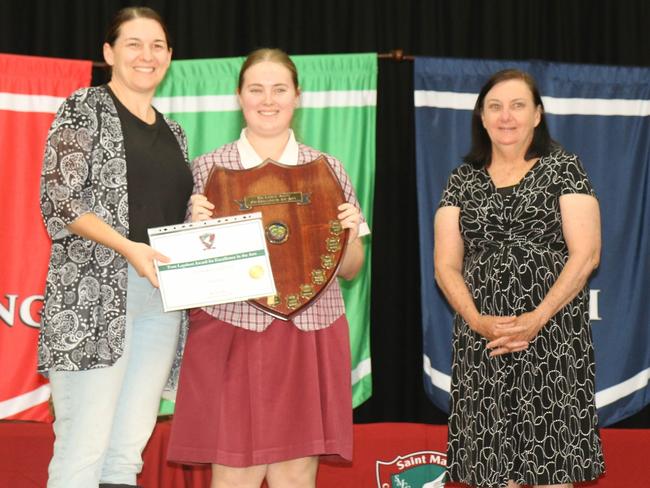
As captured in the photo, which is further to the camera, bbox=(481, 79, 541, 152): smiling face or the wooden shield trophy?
bbox=(481, 79, 541, 152): smiling face

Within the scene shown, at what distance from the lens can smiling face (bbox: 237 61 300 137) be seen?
267 centimetres

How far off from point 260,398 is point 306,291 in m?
0.35

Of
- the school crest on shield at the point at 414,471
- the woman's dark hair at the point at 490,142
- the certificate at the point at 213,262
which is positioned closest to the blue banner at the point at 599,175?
the school crest on shield at the point at 414,471

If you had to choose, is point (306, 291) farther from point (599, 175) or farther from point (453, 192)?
point (599, 175)

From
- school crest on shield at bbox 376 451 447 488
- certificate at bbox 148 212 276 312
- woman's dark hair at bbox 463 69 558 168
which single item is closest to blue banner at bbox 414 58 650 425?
school crest on shield at bbox 376 451 447 488

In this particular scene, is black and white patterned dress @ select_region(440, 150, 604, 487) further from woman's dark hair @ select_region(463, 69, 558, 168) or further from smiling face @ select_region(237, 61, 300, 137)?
smiling face @ select_region(237, 61, 300, 137)

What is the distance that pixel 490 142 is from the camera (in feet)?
10.5

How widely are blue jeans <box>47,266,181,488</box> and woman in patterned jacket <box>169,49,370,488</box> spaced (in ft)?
0.34

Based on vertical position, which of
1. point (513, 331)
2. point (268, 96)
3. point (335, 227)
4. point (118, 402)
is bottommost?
point (118, 402)

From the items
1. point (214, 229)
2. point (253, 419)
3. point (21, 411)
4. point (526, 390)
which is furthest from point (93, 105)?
point (21, 411)

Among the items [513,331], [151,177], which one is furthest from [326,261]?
[513,331]

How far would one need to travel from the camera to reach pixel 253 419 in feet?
8.50

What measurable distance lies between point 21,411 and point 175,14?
215 centimetres

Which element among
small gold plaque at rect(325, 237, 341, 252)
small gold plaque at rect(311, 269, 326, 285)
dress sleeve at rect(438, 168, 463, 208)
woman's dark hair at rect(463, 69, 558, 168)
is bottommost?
small gold plaque at rect(311, 269, 326, 285)
